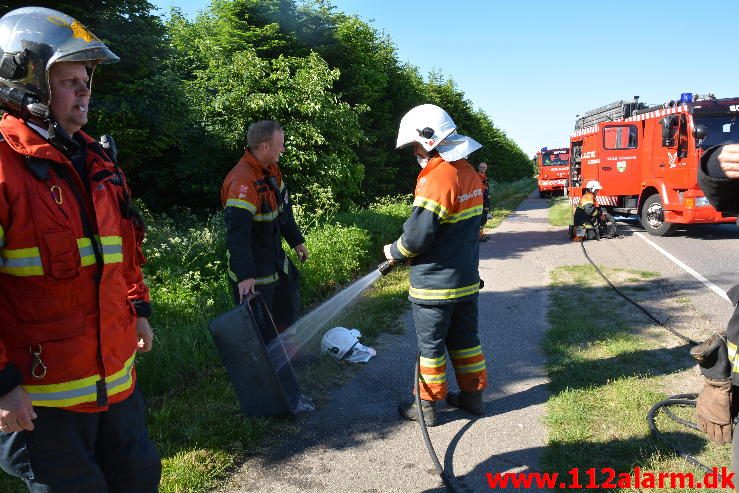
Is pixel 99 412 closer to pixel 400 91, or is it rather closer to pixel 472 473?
pixel 472 473

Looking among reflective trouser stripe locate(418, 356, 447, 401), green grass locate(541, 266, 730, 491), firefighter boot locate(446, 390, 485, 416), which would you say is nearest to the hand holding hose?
reflective trouser stripe locate(418, 356, 447, 401)

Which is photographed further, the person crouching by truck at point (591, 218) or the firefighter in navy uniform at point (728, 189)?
the person crouching by truck at point (591, 218)

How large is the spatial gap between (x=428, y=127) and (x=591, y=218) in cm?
991

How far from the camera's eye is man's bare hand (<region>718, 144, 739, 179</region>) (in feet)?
5.50

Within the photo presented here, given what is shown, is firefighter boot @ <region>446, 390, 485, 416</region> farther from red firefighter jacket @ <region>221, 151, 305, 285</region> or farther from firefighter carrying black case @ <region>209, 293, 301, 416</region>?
red firefighter jacket @ <region>221, 151, 305, 285</region>

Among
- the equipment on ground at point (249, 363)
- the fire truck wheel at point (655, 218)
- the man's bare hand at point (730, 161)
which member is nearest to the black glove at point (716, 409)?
the man's bare hand at point (730, 161)

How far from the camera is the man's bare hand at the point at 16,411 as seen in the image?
158 centimetres

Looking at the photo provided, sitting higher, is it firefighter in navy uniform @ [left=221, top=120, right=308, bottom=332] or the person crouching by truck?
firefighter in navy uniform @ [left=221, top=120, right=308, bottom=332]

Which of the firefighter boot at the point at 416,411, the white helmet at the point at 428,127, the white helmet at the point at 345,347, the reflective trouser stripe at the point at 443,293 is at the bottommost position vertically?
the firefighter boot at the point at 416,411

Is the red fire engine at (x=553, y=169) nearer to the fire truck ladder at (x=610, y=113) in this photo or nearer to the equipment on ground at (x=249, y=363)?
the fire truck ladder at (x=610, y=113)

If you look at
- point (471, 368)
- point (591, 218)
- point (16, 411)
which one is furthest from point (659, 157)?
point (16, 411)

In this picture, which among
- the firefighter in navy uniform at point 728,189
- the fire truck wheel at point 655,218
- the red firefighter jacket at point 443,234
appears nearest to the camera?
the firefighter in navy uniform at point 728,189

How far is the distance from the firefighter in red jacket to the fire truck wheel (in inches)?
507

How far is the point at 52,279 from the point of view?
5.57ft
